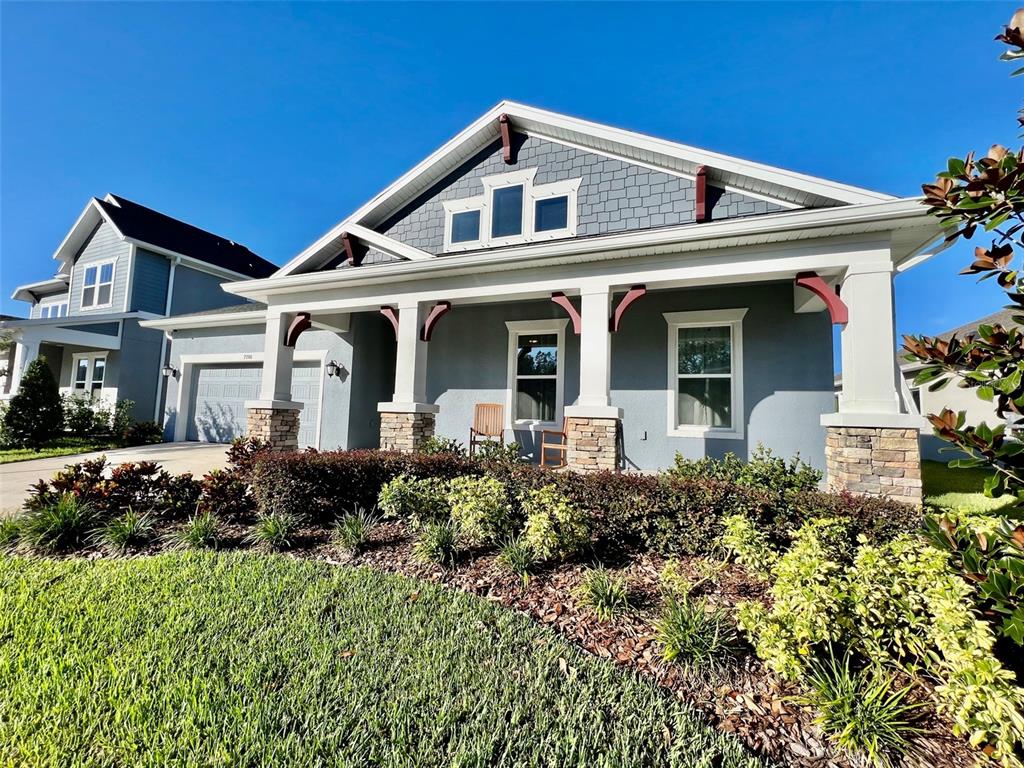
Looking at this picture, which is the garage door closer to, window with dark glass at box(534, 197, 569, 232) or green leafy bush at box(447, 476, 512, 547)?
window with dark glass at box(534, 197, 569, 232)

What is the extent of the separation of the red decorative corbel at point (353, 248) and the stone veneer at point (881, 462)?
29.1 ft

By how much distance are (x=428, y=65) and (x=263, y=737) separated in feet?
39.6

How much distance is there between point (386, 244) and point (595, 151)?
4.38 metres

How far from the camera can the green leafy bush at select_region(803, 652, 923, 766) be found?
1.95 metres

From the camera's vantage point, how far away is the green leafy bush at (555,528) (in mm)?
3648

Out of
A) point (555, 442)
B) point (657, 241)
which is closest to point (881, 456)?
point (657, 241)

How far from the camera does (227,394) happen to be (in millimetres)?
11906

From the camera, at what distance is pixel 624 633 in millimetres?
2795

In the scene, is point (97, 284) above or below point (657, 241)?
above

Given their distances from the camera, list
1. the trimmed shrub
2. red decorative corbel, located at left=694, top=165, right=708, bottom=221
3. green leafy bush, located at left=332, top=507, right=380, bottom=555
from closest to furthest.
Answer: green leafy bush, located at left=332, top=507, right=380, bottom=555
the trimmed shrub
red decorative corbel, located at left=694, top=165, right=708, bottom=221

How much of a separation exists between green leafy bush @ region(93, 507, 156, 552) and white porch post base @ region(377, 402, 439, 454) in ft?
10.4

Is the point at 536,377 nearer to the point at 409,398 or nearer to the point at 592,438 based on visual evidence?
the point at 409,398

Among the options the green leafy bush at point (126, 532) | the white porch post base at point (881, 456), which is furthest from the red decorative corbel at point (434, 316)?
the white porch post base at point (881, 456)

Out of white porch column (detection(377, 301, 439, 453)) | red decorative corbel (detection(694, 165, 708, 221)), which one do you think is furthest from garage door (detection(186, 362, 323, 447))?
red decorative corbel (detection(694, 165, 708, 221))
